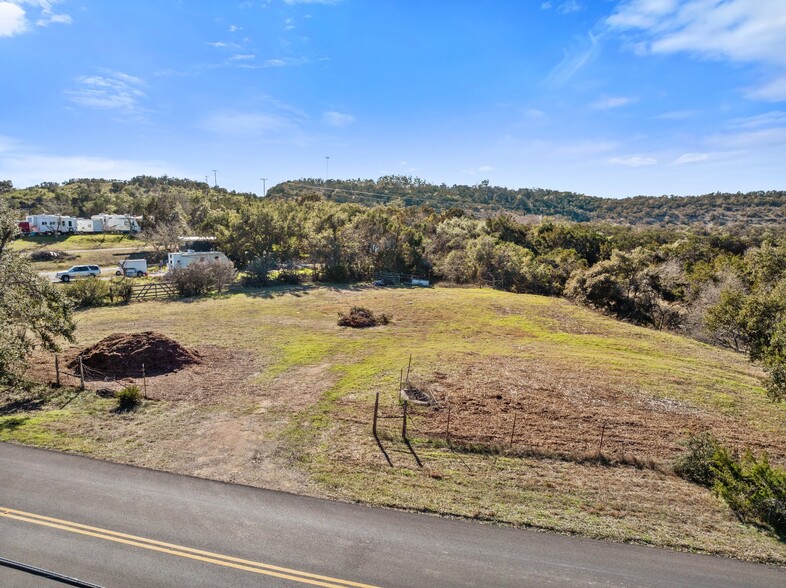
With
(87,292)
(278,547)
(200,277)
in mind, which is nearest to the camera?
(278,547)

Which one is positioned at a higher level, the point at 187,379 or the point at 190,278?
the point at 190,278

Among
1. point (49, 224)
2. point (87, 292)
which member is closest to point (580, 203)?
point (49, 224)

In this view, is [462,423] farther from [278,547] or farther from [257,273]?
[257,273]

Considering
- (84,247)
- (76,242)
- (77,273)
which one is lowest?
(77,273)

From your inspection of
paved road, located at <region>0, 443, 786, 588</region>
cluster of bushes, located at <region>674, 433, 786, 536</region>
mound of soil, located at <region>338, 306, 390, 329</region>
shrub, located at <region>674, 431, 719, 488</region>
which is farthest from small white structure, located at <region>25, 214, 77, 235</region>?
cluster of bushes, located at <region>674, 433, 786, 536</region>

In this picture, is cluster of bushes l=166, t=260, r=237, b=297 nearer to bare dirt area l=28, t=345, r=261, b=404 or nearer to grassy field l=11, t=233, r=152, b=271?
bare dirt area l=28, t=345, r=261, b=404

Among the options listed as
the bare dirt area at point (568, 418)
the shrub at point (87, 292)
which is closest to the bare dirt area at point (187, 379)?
the bare dirt area at point (568, 418)
